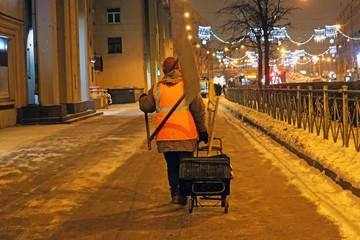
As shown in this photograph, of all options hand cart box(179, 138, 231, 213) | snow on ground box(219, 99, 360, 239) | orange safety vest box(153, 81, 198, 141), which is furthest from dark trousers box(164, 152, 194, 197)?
snow on ground box(219, 99, 360, 239)

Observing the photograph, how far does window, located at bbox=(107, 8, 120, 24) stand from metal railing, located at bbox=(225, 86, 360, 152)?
30990 millimetres

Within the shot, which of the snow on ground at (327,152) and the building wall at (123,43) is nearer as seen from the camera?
the snow on ground at (327,152)

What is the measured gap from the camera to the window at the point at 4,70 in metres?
19.3

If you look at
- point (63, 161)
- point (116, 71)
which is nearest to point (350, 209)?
point (63, 161)

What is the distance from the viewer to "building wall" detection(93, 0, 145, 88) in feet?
157

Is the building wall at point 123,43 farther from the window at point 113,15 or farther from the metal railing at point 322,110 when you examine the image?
the metal railing at point 322,110

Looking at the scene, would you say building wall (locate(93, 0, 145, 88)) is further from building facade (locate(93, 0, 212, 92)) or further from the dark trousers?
the dark trousers

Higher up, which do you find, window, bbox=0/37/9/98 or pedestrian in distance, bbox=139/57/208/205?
window, bbox=0/37/9/98

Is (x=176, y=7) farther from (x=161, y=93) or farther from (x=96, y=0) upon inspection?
(x=161, y=93)

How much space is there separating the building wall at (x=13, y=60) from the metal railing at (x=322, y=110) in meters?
10.2

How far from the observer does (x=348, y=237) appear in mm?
Answer: 4660

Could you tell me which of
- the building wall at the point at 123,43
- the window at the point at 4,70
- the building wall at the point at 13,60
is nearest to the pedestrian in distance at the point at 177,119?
the building wall at the point at 13,60

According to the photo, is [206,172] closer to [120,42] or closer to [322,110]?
[322,110]

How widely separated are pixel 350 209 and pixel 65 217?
3269 millimetres
